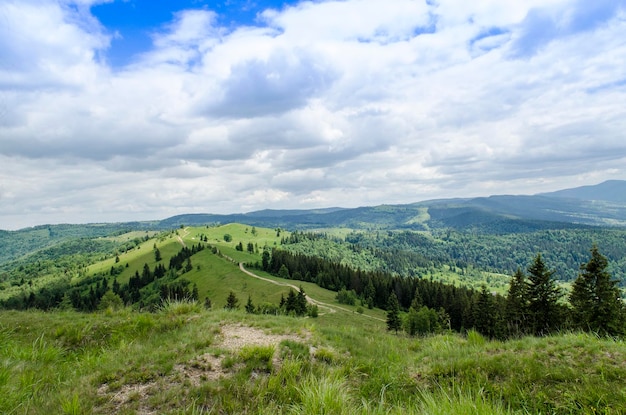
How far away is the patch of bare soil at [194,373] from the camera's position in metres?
6.71

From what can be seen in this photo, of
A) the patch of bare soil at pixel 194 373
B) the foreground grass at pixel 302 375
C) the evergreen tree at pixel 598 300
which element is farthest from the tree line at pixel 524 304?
the patch of bare soil at pixel 194 373

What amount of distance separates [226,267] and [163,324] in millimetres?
139167

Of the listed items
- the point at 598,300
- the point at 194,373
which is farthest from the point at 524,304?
the point at 194,373

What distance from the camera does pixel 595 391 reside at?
5969 mm

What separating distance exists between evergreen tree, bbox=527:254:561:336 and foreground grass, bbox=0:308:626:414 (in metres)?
40.3

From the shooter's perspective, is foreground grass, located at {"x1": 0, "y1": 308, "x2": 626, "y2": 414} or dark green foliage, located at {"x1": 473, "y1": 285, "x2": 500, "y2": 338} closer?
foreground grass, located at {"x1": 0, "y1": 308, "x2": 626, "y2": 414}

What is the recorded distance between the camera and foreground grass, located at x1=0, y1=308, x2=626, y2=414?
577 centimetres

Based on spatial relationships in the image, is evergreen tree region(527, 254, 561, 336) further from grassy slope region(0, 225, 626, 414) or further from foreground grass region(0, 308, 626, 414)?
foreground grass region(0, 308, 626, 414)

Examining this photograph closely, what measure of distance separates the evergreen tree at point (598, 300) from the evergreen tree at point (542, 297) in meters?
6.89

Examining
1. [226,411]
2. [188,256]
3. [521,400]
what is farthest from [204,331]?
[188,256]

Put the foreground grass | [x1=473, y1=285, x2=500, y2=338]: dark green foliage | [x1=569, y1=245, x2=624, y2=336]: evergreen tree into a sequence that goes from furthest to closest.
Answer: [x1=473, y1=285, x2=500, y2=338]: dark green foliage → [x1=569, y1=245, x2=624, y2=336]: evergreen tree → the foreground grass

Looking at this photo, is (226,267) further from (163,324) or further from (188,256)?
(163,324)

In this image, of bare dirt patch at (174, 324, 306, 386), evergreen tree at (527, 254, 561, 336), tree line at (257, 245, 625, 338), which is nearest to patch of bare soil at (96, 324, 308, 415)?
bare dirt patch at (174, 324, 306, 386)

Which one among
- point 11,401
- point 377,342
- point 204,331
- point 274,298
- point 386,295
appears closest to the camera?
point 11,401
